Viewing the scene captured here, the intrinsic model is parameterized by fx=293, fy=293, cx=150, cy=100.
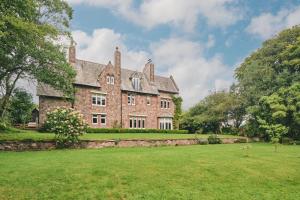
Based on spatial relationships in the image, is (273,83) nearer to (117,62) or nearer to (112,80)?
(117,62)

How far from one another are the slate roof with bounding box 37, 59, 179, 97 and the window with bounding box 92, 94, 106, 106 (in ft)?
5.11

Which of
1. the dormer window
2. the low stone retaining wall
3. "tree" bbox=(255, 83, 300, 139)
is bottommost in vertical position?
the low stone retaining wall

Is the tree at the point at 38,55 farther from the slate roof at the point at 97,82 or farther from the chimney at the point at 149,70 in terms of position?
the chimney at the point at 149,70

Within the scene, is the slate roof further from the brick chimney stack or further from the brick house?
the brick chimney stack

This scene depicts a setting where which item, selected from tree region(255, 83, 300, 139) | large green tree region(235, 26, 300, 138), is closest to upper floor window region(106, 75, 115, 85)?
large green tree region(235, 26, 300, 138)

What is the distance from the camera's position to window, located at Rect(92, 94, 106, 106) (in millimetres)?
40444

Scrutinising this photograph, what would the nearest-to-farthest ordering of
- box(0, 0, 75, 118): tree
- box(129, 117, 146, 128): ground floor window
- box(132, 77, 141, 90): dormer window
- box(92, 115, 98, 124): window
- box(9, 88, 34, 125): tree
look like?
1. box(0, 0, 75, 118): tree
2. box(9, 88, 34, 125): tree
3. box(92, 115, 98, 124): window
4. box(129, 117, 146, 128): ground floor window
5. box(132, 77, 141, 90): dormer window

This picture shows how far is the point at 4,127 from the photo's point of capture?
87.5ft

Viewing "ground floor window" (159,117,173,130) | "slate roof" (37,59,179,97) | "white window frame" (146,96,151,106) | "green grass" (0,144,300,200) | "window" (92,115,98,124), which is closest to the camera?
"green grass" (0,144,300,200)

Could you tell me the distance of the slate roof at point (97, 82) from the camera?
36.6 m

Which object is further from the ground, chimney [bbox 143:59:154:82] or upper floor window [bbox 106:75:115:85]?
chimney [bbox 143:59:154:82]

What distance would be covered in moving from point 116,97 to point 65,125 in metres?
A: 20.7

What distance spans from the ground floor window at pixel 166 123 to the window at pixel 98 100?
36.7ft

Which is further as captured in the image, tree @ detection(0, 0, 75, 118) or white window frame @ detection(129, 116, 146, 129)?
white window frame @ detection(129, 116, 146, 129)
